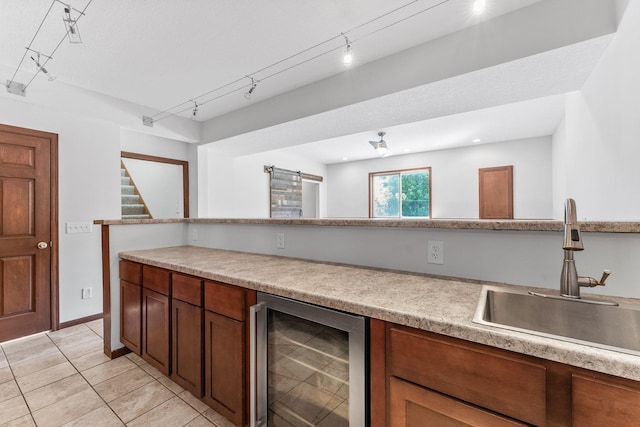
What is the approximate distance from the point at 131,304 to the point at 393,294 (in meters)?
2.13

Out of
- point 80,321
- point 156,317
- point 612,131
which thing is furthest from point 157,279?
point 612,131

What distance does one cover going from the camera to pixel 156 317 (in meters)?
2.01

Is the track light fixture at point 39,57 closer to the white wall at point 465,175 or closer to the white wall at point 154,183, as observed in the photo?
the white wall at point 154,183

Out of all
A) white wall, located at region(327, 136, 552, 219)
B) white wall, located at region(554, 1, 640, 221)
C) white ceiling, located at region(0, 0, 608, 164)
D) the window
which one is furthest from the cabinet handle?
the window

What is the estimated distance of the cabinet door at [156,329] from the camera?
193cm

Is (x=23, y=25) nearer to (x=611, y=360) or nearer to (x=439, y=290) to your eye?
(x=439, y=290)

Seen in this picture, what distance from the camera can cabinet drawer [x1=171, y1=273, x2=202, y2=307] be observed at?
1675mm

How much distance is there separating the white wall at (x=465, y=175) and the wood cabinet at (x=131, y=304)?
5.52m

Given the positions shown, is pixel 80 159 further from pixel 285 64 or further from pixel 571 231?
pixel 571 231

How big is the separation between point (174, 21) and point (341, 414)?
2662mm

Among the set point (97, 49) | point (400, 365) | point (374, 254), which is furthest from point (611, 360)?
point (97, 49)

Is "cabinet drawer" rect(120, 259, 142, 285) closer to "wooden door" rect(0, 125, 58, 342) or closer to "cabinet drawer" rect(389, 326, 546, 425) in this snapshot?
"wooden door" rect(0, 125, 58, 342)

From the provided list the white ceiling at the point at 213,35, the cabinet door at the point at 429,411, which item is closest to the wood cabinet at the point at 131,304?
the white ceiling at the point at 213,35

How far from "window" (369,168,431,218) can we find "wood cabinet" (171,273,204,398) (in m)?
5.53
